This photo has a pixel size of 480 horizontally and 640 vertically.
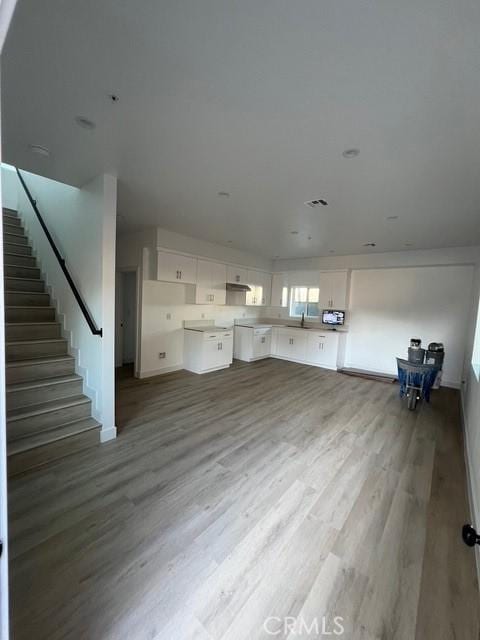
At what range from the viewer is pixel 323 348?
624 cm

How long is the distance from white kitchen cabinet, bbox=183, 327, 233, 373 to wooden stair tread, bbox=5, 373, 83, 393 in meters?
2.51

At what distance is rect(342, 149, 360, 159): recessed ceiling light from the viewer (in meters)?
2.05

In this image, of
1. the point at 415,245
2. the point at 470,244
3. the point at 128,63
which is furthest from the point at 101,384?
the point at 470,244

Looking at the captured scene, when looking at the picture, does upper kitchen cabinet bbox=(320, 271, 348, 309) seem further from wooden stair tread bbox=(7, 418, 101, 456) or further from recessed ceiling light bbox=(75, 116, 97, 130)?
recessed ceiling light bbox=(75, 116, 97, 130)

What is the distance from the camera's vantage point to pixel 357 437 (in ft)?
10.1

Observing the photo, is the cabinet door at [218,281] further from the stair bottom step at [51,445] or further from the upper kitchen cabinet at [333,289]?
the stair bottom step at [51,445]

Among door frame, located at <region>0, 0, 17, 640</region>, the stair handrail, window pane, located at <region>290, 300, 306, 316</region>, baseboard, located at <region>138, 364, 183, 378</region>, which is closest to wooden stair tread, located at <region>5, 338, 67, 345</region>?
the stair handrail

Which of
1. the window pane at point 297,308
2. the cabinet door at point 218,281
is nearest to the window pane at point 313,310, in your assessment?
the window pane at point 297,308

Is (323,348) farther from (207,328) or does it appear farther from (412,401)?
(207,328)

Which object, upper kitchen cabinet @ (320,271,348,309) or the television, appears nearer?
upper kitchen cabinet @ (320,271,348,309)

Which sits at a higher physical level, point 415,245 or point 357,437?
point 415,245

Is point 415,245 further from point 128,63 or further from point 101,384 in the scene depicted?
point 101,384

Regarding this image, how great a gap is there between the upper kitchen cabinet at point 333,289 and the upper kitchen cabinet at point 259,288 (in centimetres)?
154

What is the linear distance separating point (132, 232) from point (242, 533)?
196 inches
